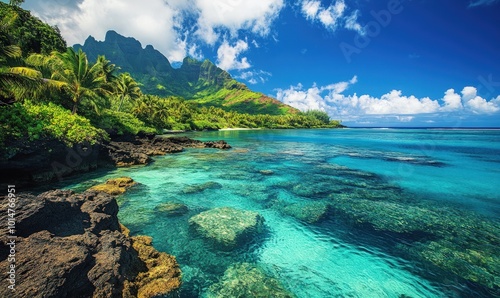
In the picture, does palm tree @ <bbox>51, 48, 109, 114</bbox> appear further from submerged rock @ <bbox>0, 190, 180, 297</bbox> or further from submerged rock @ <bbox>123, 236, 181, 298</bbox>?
submerged rock @ <bbox>123, 236, 181, 298</bbox>

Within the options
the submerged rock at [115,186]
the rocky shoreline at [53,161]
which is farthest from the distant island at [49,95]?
the submerged rock at [115,186]

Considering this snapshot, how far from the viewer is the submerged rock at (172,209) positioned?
12289 mm

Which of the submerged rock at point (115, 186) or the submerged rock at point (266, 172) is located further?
the submerged rock at point (266, 172)

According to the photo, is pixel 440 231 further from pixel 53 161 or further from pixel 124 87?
pixel 124 87

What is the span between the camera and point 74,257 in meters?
5.30

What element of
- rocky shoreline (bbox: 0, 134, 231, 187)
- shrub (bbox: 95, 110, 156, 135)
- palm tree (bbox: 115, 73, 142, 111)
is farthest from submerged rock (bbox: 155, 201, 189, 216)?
palm tree (bbox: 115, 73, 142, 111)

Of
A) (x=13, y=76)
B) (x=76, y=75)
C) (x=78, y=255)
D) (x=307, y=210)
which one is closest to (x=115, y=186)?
(x=13, y=76)

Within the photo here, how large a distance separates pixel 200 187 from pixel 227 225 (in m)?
7.20

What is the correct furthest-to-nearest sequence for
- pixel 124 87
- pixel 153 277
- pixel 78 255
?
pixel 124 87
pixel 153 277
pixel 78 255

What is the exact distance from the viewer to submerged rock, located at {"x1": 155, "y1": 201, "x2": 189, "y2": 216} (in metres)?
12.3

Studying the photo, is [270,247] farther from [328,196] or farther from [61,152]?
[61,152]

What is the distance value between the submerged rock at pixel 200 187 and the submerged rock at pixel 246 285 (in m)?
9.26

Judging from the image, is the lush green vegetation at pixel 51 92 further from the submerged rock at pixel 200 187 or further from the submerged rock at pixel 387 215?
the submerged rock at pixel 387 215

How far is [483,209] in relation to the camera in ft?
47.3
